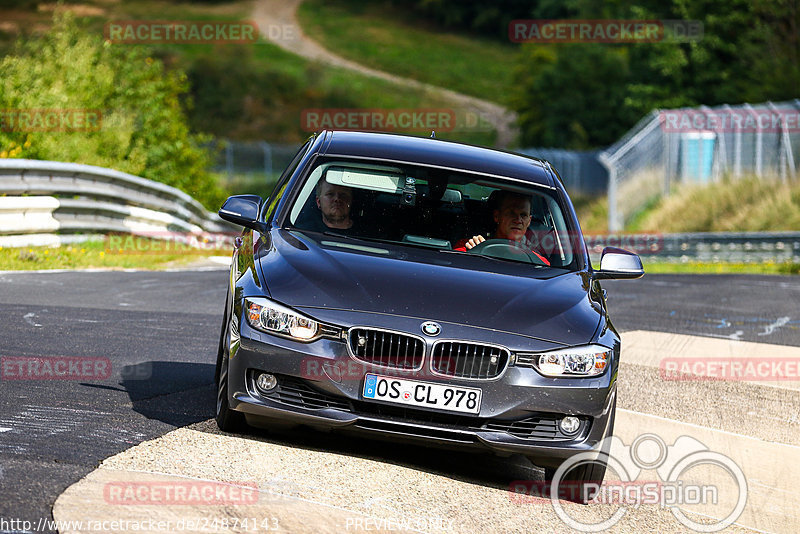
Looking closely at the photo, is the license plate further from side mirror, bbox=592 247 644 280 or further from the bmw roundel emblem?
side mirror, bbox=592 247 644 280

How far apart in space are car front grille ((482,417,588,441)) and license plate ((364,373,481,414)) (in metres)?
0.19

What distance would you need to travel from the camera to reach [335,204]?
7.18 meters

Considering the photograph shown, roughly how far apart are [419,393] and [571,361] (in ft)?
2.44

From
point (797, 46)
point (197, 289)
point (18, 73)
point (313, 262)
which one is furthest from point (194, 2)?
point (313, 262)

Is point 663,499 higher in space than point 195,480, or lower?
lower

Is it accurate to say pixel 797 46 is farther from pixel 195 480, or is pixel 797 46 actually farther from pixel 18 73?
pixel 195 480

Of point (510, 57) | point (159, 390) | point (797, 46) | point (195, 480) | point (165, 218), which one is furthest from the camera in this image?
point (510, 57)

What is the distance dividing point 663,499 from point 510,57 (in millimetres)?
105822

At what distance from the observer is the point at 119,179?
1817cm

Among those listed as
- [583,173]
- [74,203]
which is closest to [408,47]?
[583,173]
